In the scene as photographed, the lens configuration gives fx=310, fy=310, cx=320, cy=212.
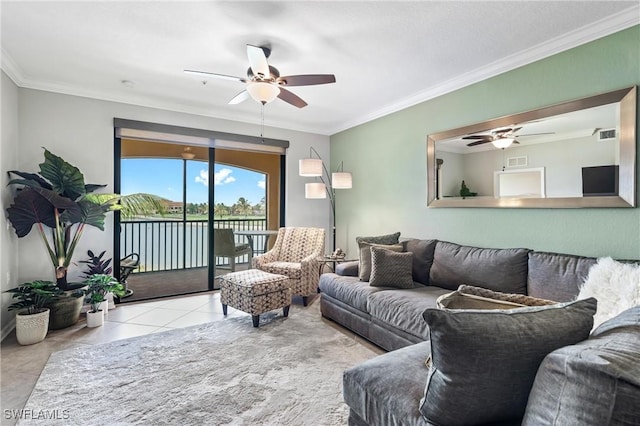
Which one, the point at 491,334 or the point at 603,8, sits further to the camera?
the point at 603,8

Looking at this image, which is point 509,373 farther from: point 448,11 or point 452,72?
point 452,72

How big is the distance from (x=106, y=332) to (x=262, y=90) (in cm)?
285

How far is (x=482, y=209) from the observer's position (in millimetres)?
3238

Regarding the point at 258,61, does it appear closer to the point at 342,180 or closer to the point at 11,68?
the point at 342,180

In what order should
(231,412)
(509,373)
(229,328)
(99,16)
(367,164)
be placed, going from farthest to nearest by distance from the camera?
1. (367,164)
2. (229,328)
3. (99,16)
4. (231,412)
5. (509,373)

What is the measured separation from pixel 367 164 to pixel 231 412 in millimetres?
3701

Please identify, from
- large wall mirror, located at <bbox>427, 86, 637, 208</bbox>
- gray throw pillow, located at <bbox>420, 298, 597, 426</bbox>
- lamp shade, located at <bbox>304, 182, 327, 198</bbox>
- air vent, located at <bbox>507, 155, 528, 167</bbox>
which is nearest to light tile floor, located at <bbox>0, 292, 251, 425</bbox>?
lamp shade, located at <bbox>304, 182, 327, 198</bbox>

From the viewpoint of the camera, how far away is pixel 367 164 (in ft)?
15.6

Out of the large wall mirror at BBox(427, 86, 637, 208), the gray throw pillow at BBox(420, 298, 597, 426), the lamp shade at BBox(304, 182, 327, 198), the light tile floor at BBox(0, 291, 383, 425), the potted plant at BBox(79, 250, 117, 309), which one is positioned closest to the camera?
the gray throw pillow at BBox(420, 298, 597, 426)

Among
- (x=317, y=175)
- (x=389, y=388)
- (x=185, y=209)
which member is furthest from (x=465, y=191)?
(x=185, y=209)

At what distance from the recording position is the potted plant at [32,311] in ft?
9.25

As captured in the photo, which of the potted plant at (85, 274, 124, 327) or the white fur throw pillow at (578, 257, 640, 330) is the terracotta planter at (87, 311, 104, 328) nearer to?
the potted plant at (85, 274, 124, 327)

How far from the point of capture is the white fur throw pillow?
1796 millimetres

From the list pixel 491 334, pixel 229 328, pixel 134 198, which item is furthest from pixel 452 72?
pixel 134 198
